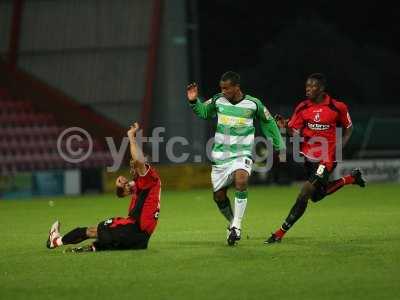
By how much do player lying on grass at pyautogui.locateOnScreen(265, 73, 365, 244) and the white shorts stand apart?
0.84 metres

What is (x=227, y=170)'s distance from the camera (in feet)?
42.8

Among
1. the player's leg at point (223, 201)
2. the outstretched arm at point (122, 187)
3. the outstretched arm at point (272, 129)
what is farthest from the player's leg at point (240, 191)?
the outstretched arm at point (122, 187)

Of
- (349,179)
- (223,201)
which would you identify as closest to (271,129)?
(223,201)

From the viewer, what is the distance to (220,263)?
34.8ft

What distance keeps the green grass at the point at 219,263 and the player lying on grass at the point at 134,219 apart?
0.76 ft

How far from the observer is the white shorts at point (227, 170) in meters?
12.9

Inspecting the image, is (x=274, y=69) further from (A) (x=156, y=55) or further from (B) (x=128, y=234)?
(B) (x=128, y=234)

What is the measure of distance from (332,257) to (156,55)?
22639 mm

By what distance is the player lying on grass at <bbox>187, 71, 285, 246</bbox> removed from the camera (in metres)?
12.9

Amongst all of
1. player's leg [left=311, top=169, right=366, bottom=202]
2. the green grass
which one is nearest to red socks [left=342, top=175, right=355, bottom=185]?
player's leg [left=311, top=169, right=366, bottom=202]

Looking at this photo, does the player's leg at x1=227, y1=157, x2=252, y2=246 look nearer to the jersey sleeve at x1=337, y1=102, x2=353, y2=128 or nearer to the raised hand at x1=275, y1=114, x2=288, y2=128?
the raised hand at x1=275, y1=114, x2=288, y2=128

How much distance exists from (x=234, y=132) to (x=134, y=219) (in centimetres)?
207

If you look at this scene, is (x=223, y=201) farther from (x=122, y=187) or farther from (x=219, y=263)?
(x=219, y=263)

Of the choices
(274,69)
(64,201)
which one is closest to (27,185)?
(64,201)
